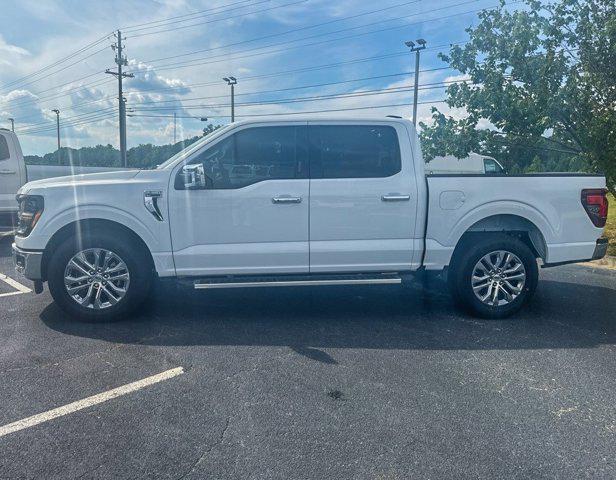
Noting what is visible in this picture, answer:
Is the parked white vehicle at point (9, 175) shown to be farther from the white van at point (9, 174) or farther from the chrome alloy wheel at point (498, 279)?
the chrome alloy wheel at point (498, 279)

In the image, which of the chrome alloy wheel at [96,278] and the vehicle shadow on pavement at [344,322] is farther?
the chrome alloy wheel at [96,278]

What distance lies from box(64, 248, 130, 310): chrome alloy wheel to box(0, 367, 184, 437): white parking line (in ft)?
4.81

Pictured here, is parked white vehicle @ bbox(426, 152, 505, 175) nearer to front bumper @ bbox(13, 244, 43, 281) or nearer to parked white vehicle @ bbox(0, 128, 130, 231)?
parked white vehicle @ bbox(0, 128, 130, 231)

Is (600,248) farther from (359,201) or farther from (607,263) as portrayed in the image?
(607,263)

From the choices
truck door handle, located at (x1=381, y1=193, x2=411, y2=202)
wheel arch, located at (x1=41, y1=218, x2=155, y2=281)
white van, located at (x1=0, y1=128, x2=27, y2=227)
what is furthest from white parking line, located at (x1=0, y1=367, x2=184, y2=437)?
white van, located at (x1=0, y1=128, x2=27, y2=227)

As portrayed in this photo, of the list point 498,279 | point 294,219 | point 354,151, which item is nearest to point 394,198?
point 354,151

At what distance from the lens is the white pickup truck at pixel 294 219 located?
489 centimetres

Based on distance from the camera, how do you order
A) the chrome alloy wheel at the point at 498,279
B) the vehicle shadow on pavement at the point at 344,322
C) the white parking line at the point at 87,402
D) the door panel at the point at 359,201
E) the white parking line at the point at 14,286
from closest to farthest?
the white parking line at the point at 87,402 < the vehicle shadow on pavement at the point at 344,322 < the door panel at the point at 359,201 < the chrome alloy wheel at the point at 498,279 < the white parking line at the point at 14,286

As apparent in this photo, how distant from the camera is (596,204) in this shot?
5273 mm

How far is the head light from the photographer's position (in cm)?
486

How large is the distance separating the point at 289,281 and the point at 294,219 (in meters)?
0.64

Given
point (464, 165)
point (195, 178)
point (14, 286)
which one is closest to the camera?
point (195, 178)

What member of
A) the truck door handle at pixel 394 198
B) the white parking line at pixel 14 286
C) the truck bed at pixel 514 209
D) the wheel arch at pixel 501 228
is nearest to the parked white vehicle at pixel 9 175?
the white parking line at pixel 14 286

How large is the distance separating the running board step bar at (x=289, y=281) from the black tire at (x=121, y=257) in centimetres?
58
